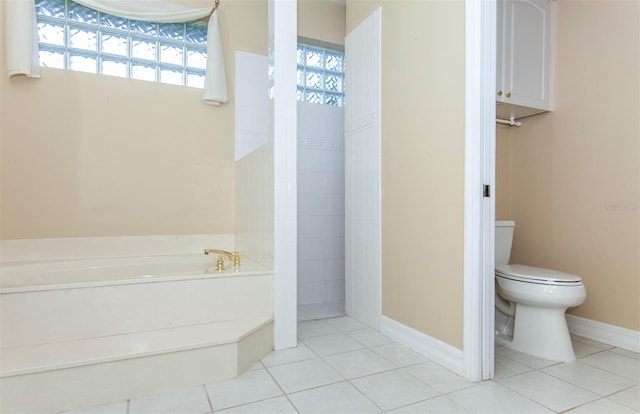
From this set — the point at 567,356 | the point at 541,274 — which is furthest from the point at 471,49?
the point at 567,356

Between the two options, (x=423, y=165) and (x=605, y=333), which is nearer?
(x=423, y=165)

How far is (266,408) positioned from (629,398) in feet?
4.81

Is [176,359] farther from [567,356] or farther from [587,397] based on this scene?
[567,356]

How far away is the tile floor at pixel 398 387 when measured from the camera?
144cm

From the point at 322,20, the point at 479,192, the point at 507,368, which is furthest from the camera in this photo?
the point at 322,20

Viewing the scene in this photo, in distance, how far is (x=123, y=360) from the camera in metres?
1.49

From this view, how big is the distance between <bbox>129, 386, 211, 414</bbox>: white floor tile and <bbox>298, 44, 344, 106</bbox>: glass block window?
234 centimetres

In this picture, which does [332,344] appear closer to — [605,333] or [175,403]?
→ [175,403]

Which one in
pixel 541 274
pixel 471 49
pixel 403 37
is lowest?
pixel 541 274

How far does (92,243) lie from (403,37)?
2354 millimetres

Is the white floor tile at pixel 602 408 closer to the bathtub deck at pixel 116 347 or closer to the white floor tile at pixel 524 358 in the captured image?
the white floor tile at pixel 524 358

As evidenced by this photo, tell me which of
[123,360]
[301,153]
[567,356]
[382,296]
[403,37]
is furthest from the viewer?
[301,153]

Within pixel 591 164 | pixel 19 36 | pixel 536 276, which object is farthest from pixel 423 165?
pixel 19 36

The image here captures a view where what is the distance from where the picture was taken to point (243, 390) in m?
1.57
